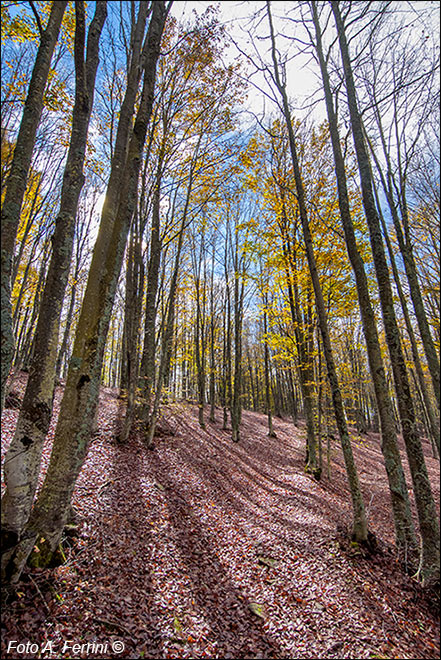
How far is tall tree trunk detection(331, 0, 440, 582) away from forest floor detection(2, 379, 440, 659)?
0.71 m

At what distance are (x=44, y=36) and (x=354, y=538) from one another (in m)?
8.18

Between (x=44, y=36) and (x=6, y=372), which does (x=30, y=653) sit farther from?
(x=44, y=36)

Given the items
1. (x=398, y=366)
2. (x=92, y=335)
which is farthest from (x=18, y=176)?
(x=398, y=366)

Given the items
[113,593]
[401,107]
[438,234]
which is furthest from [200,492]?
[438,234]

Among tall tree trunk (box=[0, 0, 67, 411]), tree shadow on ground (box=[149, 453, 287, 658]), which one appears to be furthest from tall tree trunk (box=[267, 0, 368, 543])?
tall tree trunk (box=[0, 0, 67, 411])

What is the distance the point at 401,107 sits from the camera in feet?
22.5

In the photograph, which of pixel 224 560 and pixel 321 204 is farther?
pixel 321 204

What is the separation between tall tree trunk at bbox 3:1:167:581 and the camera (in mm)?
3002

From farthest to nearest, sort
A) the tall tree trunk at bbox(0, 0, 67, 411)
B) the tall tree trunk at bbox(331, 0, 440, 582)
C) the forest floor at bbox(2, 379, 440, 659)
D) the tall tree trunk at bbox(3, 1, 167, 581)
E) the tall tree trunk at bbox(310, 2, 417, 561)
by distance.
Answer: the tall tree trunk at bbox(310, 2, 417, 561), the tall tree trunk at bbox(331, 0, 440, 582), the tall tree trunk at bbox(3, 1, 167, 581), the forest floor at bbox(2, 379, 440, 659), the tall tree trunk at bbox(0, 0, 67, 411)

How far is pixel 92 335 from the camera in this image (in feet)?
11.2

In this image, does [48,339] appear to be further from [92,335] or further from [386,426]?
[386,426]

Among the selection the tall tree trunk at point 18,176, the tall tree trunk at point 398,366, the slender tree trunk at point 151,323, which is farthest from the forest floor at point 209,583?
the slender tree trunk at point 151,323

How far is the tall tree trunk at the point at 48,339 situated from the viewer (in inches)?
105

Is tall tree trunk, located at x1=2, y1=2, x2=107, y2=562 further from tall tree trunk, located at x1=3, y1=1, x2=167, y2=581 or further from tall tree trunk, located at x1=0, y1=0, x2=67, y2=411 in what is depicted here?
tall tree trunk, located at x1=0, y1=0, x2=67, y2=411
